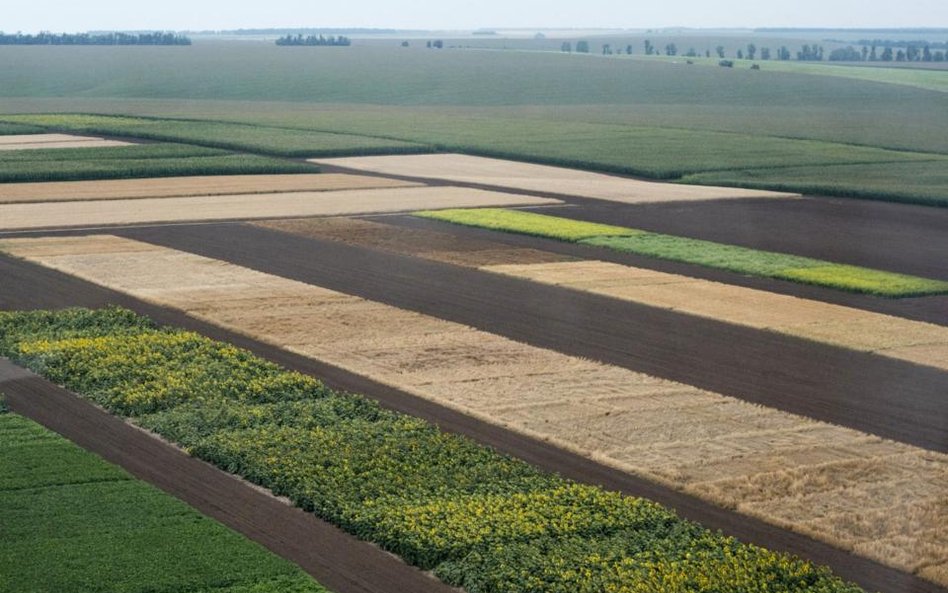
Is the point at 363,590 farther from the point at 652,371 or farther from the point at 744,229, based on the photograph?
the point at 744,229

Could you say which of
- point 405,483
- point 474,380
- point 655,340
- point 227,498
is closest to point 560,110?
point 655,340

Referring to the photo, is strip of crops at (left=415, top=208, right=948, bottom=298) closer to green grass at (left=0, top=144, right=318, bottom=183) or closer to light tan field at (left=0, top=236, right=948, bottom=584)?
light tan field at (left=0, top=236, right=948, bottom=584)

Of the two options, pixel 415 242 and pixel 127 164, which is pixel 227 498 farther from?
pixel 127 164

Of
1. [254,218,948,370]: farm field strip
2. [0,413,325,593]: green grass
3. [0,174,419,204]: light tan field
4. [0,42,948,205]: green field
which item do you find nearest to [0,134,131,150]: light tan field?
[0,42,948,205]: green field

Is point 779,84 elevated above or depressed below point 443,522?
below

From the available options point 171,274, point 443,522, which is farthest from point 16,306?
point 443,522

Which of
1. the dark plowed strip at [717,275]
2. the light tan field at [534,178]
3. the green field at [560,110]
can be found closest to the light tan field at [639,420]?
the dark plowed strip at [717,275]
